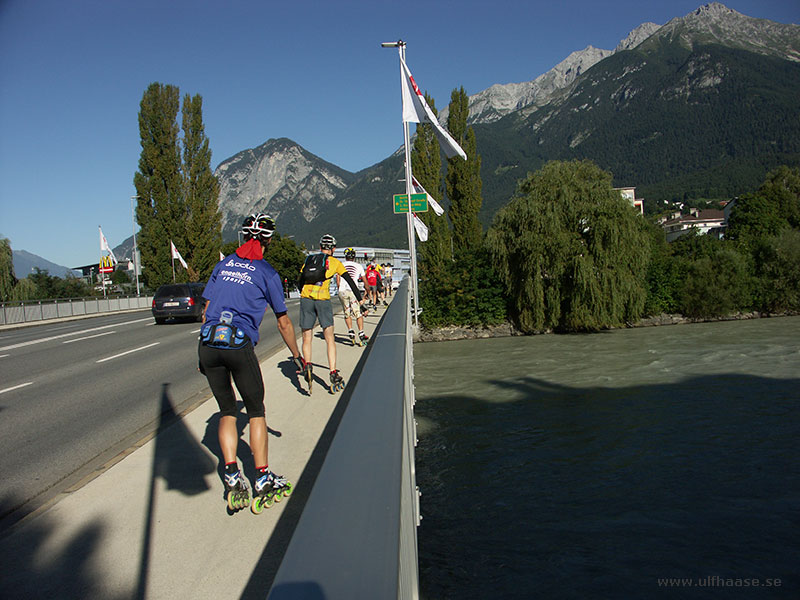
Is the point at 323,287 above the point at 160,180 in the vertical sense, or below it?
below

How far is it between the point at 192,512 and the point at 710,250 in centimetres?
2705

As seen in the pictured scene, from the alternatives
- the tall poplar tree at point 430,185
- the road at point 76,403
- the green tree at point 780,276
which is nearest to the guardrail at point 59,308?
the road at point 76,403

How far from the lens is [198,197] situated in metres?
50.6

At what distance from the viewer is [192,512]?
13.9 ft

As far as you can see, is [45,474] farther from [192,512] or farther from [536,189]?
[536,189]

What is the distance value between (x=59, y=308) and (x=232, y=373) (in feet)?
122

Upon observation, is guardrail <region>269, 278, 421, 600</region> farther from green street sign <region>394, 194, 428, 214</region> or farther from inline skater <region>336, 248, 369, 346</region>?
green street sign <region>394, 194, 428, 214</region>

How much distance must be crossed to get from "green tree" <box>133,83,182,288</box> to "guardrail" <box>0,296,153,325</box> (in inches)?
222

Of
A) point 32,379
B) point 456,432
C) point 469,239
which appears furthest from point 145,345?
point 469,239

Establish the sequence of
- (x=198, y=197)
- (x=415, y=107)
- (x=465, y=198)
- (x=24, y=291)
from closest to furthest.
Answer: (x=415, y=107) < (x=465, y=198) < (x=24, y=291) < (x=198, y=197)

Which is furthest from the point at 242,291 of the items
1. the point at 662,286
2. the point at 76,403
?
the point at 662,286

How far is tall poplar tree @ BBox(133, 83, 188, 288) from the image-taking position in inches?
1933

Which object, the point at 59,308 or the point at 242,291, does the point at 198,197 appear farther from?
the point at 242,291

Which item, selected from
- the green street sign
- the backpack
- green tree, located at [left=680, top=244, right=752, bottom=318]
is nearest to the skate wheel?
the backpack
